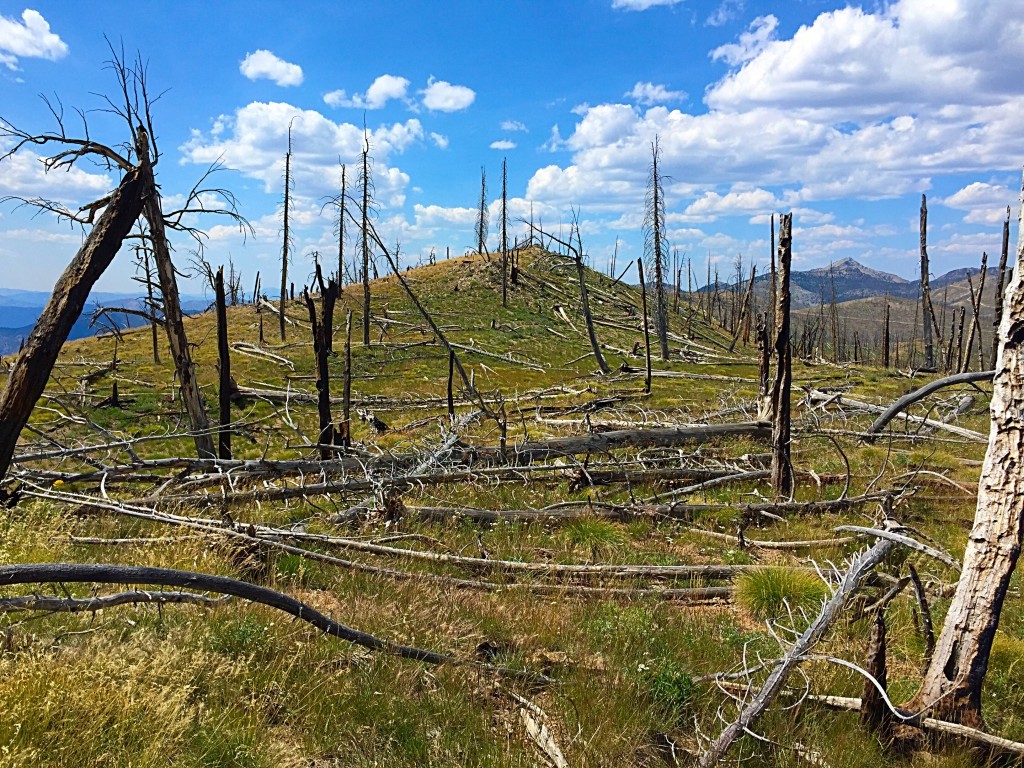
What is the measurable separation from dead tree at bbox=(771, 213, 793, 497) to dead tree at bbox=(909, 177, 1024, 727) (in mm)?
4158

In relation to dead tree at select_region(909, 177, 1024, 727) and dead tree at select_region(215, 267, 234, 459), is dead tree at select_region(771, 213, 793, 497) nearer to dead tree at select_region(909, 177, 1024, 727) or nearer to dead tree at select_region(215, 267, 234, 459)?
dead tree at select_region(909, 177, 1024, 727)

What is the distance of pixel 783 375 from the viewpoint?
766cm

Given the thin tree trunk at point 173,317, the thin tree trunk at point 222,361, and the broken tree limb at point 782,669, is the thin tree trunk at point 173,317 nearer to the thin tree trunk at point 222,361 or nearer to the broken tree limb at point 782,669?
the thin tree trunk at point 222,361

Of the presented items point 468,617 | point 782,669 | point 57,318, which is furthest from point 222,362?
point 782,669

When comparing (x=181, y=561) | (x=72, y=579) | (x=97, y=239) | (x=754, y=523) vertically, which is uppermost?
(x=97, y=239)

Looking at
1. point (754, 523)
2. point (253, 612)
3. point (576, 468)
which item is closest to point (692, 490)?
point (754, 523)

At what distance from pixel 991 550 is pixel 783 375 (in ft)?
16.5

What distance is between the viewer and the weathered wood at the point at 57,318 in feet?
11.7

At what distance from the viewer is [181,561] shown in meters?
4.43

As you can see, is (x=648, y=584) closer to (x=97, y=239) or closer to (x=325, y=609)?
(x=325, y=609)

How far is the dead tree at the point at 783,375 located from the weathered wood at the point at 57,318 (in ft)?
21.5

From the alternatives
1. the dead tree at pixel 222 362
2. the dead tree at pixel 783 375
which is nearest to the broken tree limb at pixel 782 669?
the dead tree at pixel 783 375

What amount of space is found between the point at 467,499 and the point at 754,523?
385 centimetres

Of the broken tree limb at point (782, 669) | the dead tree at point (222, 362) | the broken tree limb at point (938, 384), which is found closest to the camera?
the broken tree limb at point (782, 669)
